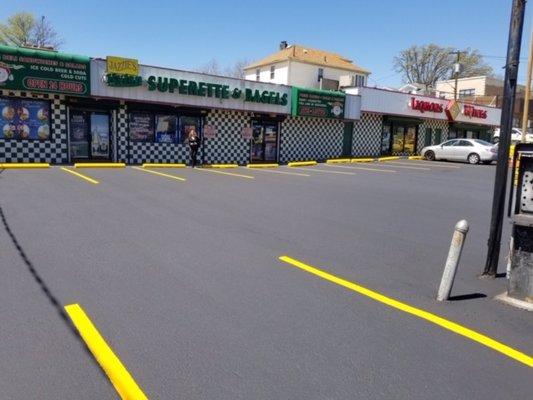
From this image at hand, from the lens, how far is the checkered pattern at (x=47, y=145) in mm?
16672

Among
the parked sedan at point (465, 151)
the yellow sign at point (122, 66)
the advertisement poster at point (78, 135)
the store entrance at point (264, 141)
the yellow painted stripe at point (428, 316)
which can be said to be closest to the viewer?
the yellow painted stripe at point (428, 316)

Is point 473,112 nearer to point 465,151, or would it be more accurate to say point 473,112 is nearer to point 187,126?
point 465,151

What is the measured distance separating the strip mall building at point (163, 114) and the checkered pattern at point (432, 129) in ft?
11.3

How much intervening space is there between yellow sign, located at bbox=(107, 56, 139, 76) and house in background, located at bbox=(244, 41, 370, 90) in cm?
2673

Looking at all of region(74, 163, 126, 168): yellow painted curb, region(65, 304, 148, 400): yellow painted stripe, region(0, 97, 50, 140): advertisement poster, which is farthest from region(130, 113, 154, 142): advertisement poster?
region(65, 304, 148, 400): yellow painted stripe

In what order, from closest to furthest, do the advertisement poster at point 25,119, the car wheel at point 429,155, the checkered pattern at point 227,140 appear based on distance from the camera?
the advertisement poster at point 25,119 → the checkered pattern at point 227,140 → the car wheel at point 429,155

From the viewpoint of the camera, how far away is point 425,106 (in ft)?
100

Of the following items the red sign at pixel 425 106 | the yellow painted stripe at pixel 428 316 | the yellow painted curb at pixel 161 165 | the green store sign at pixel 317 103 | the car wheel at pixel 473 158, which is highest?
the red sign at pixel 425 106

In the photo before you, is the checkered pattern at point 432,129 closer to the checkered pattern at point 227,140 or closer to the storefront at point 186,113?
the storefront at point 186,113

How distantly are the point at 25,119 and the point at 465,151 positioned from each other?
23.7 meters

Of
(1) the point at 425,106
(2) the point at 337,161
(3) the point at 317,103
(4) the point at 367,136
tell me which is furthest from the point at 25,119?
(1) the point at 425,106

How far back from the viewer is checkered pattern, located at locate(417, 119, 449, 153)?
32.3 m

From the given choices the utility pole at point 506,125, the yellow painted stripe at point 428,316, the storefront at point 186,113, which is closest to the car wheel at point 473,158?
the storefront at point 186,113

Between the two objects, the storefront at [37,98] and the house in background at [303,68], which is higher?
the house in background at [303,68]
